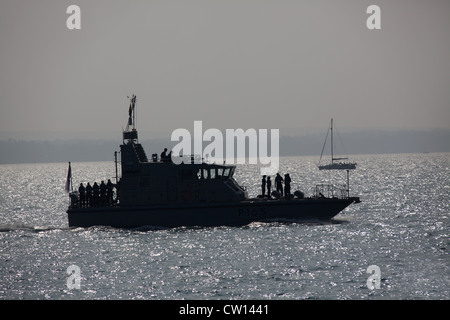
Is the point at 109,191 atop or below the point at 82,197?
atop

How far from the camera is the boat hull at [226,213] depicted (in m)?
37.8

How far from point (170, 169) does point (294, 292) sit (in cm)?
1618

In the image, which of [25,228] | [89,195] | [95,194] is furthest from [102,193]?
[25,228]

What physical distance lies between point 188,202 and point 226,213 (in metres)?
2.24

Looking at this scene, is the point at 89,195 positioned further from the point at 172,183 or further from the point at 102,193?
the point at 172,183

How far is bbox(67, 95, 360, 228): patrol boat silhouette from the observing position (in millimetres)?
37844

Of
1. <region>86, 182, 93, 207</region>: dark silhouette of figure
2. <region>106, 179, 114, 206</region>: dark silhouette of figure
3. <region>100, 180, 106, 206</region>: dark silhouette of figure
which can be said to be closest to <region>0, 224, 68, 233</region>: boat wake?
<region>86, 182, 93, 207</region>: dark silhouette of figure

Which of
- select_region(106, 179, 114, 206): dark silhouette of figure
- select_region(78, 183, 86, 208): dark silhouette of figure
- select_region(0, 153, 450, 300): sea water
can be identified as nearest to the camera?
select_region(0, 153, 450, 300): sea water

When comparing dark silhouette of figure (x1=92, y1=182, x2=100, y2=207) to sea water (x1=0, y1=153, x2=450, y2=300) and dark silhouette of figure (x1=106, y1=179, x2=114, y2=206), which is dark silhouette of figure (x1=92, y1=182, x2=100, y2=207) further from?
sea water (x1=0, y1=153, x2=450, y2=300)

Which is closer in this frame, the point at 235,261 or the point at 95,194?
the point at 235,261

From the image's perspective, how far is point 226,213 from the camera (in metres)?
37.8

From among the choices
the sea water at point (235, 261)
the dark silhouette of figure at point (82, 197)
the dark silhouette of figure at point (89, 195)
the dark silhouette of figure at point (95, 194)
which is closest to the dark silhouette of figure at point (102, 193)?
the dark silhouette of figure at point (95, 194)
